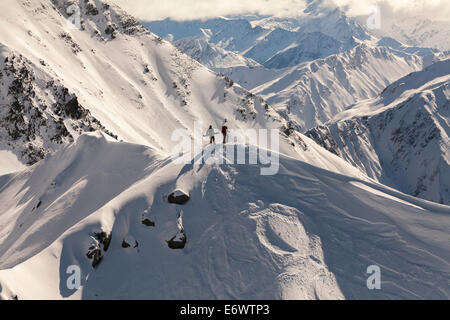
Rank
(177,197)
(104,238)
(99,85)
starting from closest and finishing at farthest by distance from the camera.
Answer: (104,238)
(177,197)
(99,85)

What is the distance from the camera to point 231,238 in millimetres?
19016

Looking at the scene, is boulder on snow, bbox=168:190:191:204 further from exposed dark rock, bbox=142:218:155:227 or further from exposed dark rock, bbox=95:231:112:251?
exposed dark rock, bbox=95:231:112:251

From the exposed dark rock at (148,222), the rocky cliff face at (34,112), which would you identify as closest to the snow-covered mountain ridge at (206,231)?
the exposed dark rock at (148,222)

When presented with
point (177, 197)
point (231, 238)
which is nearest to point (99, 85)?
point (177, 197)

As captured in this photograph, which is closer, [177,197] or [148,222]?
[148,222]

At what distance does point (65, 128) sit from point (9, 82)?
13134 mm

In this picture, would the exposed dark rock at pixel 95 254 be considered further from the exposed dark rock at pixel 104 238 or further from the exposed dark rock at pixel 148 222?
the exposed dark rock at pixel 148 222

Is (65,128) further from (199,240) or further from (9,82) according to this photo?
(199,240)

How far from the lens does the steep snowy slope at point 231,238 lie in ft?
54.3

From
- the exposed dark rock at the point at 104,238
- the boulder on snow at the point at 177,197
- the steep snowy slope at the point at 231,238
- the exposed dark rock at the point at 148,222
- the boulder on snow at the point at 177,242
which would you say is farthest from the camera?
the boulder on snow at the point at 177,197

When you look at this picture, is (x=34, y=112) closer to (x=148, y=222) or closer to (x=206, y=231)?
(x=148, y=222)

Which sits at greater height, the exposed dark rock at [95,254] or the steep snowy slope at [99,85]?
the steep snowy slope at [99,85]

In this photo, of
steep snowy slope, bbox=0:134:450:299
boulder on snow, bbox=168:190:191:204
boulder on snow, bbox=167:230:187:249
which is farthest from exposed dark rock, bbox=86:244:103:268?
boulder on snow, bbox=168:190:191:204

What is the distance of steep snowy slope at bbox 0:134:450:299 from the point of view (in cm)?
1655
